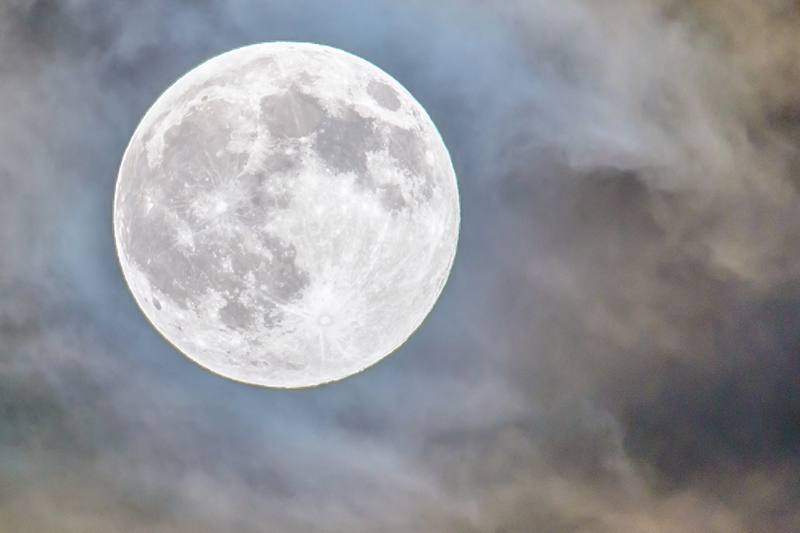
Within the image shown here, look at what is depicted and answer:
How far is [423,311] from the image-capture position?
12383 mm

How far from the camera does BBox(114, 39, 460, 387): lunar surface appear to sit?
964cm

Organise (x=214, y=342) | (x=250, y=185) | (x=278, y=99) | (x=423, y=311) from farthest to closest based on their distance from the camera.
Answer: (x=423, y=311) < (x=214, y=342) < (x=278, y=99) < (x=250, y=185)

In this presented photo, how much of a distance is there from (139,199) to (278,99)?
3227mm

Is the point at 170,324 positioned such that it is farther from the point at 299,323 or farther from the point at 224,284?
the point at 299,323

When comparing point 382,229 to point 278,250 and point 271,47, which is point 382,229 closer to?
point 278,250

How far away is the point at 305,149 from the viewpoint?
31.8 feet

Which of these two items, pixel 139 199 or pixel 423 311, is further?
pixel 423 311

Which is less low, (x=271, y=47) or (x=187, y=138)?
(x=271, y=47)

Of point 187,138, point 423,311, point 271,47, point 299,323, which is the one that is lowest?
point 299,323

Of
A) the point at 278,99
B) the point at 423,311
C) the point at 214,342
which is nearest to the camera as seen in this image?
the point at 278,99

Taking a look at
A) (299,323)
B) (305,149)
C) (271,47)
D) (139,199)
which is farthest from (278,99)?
(299,323)

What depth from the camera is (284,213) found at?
31.3 ft

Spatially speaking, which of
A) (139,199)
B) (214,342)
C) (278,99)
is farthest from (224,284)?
(278,99)

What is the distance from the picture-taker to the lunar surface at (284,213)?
9.64 m
